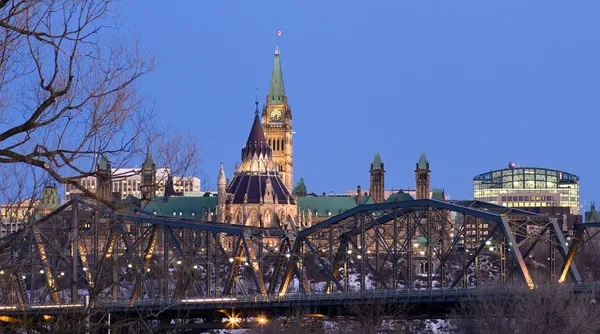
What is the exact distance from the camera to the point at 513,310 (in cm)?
9700

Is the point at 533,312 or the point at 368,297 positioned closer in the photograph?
the point at 533,312

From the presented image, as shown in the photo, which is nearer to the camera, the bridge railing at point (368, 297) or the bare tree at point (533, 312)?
the bare tree at point (533, 312)

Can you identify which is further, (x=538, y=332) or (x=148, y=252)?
(x=148, y=252)

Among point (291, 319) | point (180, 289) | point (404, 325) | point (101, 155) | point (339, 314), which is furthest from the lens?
point (404, 325)

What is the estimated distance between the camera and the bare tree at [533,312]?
90119mm

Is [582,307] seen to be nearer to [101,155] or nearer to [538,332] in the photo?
[538,332]

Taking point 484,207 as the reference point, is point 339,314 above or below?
below

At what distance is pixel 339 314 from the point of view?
11038 cm

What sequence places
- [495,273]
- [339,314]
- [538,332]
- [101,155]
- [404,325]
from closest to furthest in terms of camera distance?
1. [101,155]
2. [538,332]
3. [339,314]
4. [404,325]
5. [495,273]

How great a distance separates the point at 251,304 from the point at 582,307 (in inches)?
1043

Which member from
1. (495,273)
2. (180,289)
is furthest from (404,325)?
(495,273)

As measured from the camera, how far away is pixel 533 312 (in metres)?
91.0

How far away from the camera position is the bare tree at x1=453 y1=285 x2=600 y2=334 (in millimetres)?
90119

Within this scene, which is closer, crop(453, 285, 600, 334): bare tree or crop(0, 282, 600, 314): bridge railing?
crop(453, 285, 600, 334): bare tree
